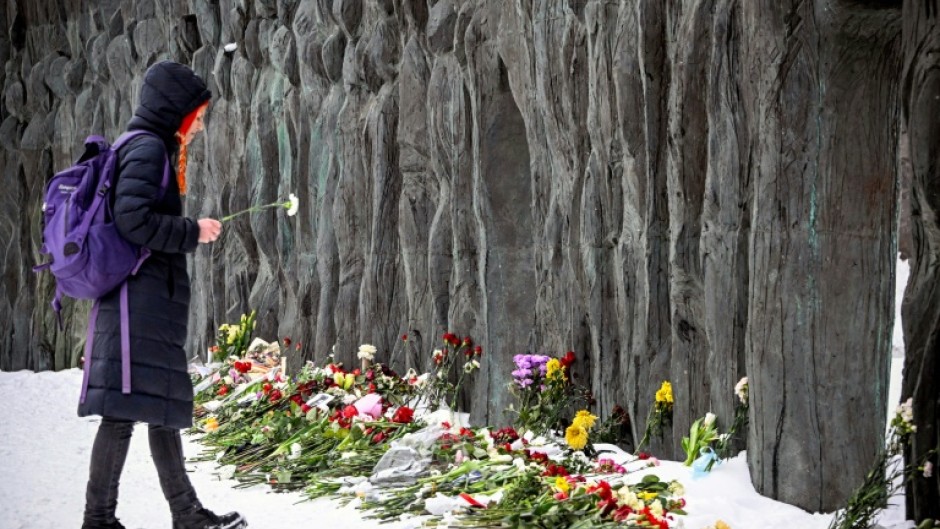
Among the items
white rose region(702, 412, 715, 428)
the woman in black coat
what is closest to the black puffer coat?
the woman in black coat

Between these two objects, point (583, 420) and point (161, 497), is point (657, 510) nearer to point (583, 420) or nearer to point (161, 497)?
point (583, 420)

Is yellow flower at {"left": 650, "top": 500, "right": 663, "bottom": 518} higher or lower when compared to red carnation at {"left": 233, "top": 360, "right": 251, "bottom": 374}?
higher

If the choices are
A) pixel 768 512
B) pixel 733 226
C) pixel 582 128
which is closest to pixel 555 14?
pixel 582 128

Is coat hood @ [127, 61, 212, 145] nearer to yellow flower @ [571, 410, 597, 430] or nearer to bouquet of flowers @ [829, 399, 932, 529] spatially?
yellow flower @ [571, 410, 597, 430]

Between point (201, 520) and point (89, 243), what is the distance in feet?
3.85

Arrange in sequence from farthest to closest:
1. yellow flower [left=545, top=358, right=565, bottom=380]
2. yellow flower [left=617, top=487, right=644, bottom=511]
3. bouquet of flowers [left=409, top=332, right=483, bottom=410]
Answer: bouquet of flowers [left=409, top=332, right=483, bottom=410]
yellow flower [left=545, top=358, right=565, bottom=380]
yellow flower [left=617, top=487, right=644, bottom=511]

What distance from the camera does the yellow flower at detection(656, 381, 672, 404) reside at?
20.8 ft

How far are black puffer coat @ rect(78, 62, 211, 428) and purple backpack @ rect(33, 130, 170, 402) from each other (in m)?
0.03

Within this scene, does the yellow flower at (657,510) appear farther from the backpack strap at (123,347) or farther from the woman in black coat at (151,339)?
the backpack strap at (123,347)

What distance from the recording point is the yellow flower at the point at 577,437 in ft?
20.2

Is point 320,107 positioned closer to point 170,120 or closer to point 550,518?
point 170,120

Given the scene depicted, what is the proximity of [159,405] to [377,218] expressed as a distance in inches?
206

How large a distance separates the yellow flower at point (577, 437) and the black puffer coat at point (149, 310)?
206cm

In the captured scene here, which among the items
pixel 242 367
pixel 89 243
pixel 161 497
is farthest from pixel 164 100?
pixel 242 367
